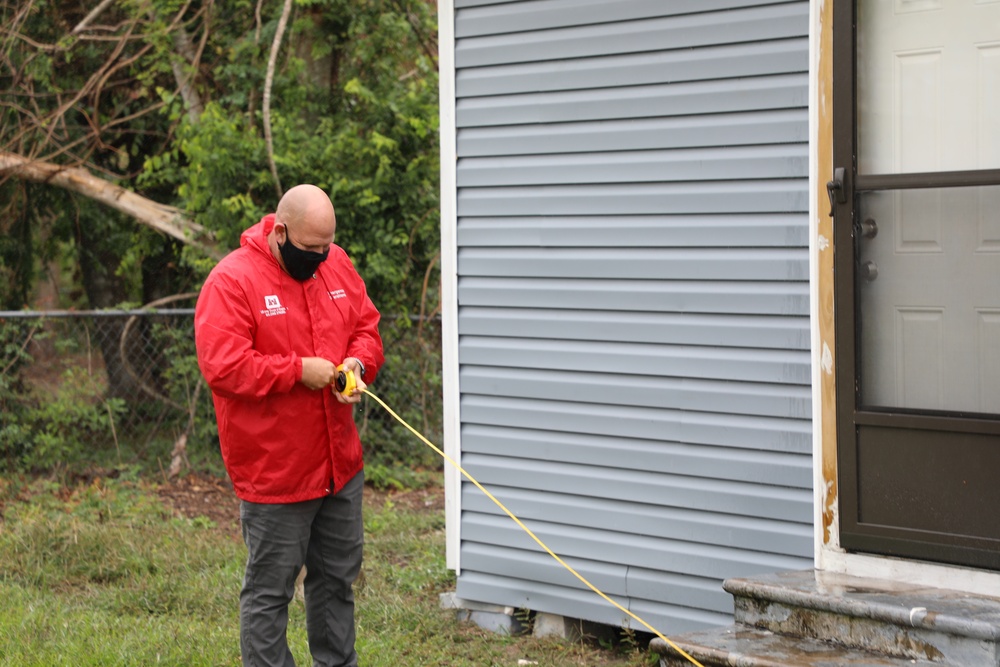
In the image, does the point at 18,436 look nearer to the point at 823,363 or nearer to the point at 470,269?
the point at 470,269

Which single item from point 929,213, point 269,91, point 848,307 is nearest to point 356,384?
point 848,307

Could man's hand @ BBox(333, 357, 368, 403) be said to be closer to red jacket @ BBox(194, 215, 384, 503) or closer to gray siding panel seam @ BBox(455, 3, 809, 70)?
red jacket @ BBox(194, 215, 384, 503)

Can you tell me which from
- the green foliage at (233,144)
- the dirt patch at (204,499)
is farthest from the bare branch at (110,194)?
the dirt patch at (204,499)

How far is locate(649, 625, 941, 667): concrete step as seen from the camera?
3387 millimetres

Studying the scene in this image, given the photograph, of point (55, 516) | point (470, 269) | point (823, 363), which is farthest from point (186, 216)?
point (823, 363)

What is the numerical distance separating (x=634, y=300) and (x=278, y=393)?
1.58 m

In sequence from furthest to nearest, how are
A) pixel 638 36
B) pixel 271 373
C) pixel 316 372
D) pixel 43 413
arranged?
pixel 43 413 → pixel 638 36 → pixel 316 372 → pixel 271 373

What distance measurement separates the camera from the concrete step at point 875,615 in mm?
3250

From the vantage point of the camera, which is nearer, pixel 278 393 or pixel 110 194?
pixel 278 393

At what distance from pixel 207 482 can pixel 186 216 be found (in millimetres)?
2123

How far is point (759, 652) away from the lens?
11.5ft

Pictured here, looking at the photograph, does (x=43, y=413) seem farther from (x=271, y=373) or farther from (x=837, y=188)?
(x=837, y=188)

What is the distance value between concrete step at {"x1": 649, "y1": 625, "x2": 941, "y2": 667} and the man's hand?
53.6 inches

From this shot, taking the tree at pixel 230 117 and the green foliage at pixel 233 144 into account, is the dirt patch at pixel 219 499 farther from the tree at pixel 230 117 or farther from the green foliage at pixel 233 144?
the tree at pixel 230 117
